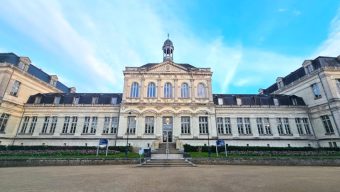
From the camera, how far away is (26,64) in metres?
31.4

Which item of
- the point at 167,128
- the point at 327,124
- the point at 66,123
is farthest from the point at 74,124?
the point at 327,124

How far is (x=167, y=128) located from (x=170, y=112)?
8.71 ft

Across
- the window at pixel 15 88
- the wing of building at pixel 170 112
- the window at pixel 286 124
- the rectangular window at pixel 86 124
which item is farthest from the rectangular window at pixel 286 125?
the window at pixel 15 88

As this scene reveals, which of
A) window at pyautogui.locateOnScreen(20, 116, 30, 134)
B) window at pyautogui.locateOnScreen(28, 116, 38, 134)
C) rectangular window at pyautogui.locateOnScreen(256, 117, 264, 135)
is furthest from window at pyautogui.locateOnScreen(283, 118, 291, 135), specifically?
window at pyautogui.locateOnScreen(20, 116, 30, 134)

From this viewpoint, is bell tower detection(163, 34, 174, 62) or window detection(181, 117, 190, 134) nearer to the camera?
window detection(181, 117, 190, 134)

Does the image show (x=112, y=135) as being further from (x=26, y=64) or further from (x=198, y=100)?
(x=26, y=64)

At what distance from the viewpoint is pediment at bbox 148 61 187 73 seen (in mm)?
30598

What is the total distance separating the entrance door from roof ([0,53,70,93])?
1092 inches

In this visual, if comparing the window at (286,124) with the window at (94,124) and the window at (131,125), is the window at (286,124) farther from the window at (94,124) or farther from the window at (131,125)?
the window at (94,124)

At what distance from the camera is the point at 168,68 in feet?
101

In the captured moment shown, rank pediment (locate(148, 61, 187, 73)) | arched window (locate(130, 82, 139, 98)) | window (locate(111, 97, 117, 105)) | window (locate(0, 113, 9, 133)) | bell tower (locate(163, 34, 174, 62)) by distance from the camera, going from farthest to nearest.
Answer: bell tower (locate(163, 34, 174, 62))
window (locate(111, 97, 117, 105))
pediment (locate(148, 61, 187, 73))
arched window (locate(130, 82, 139, 98))
window (locate(0, 113, 9, 133))

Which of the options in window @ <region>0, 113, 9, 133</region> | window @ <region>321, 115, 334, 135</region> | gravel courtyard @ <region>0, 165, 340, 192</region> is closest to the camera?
gravel courtyard @ <region>0, 165, 340, 192</region>

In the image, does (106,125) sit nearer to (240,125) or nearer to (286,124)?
(240,125)

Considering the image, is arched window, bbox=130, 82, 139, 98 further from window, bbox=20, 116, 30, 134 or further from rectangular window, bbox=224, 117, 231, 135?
window, bbox=20, 116, 30, 134
